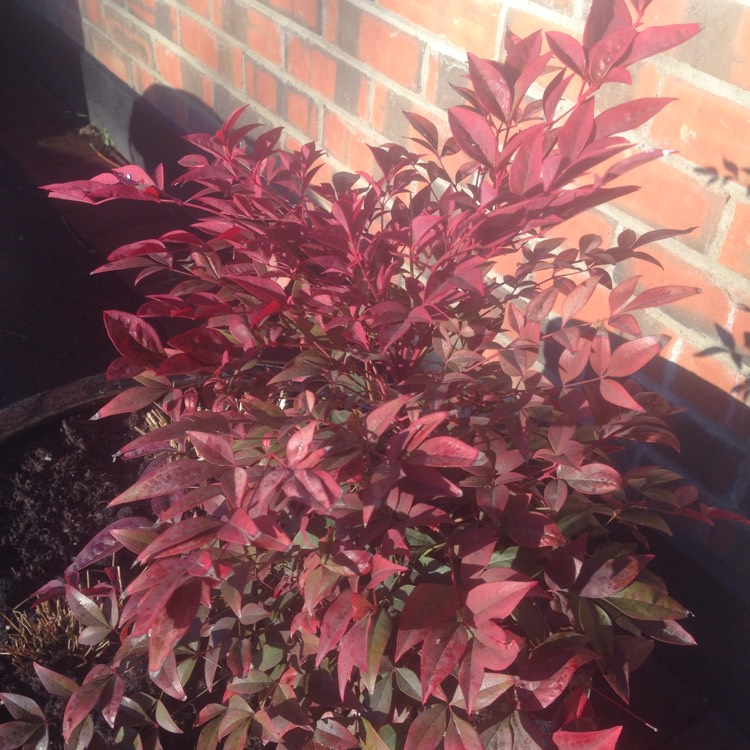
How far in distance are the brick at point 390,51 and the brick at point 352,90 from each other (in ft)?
0.16

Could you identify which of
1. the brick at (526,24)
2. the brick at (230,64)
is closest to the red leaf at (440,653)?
the brick at (526,24)

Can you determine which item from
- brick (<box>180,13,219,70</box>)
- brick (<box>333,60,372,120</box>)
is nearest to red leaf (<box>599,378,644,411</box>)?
brick (<box>333,60,372,120</box>)

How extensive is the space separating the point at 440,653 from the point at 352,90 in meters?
1.54

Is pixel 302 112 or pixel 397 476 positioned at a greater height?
pixel 397 476

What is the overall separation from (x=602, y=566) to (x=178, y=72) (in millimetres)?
2463

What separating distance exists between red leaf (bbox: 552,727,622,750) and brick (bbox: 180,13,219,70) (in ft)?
7.59

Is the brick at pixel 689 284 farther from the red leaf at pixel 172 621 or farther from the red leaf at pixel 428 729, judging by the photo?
the red leaf at pixel 172 621

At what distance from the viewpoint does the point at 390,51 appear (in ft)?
5.87

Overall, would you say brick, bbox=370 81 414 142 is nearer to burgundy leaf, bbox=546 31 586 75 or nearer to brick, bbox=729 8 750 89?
brick, bbox=729 8 750 89

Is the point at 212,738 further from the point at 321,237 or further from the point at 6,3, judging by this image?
the point at 6,3

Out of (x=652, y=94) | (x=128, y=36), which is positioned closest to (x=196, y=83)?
(x=128, y=36)

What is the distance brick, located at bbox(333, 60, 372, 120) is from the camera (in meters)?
1.90

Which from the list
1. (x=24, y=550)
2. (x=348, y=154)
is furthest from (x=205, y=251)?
(x=348, y=154)

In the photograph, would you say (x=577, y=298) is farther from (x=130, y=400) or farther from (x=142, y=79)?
(x=142, y=79)
